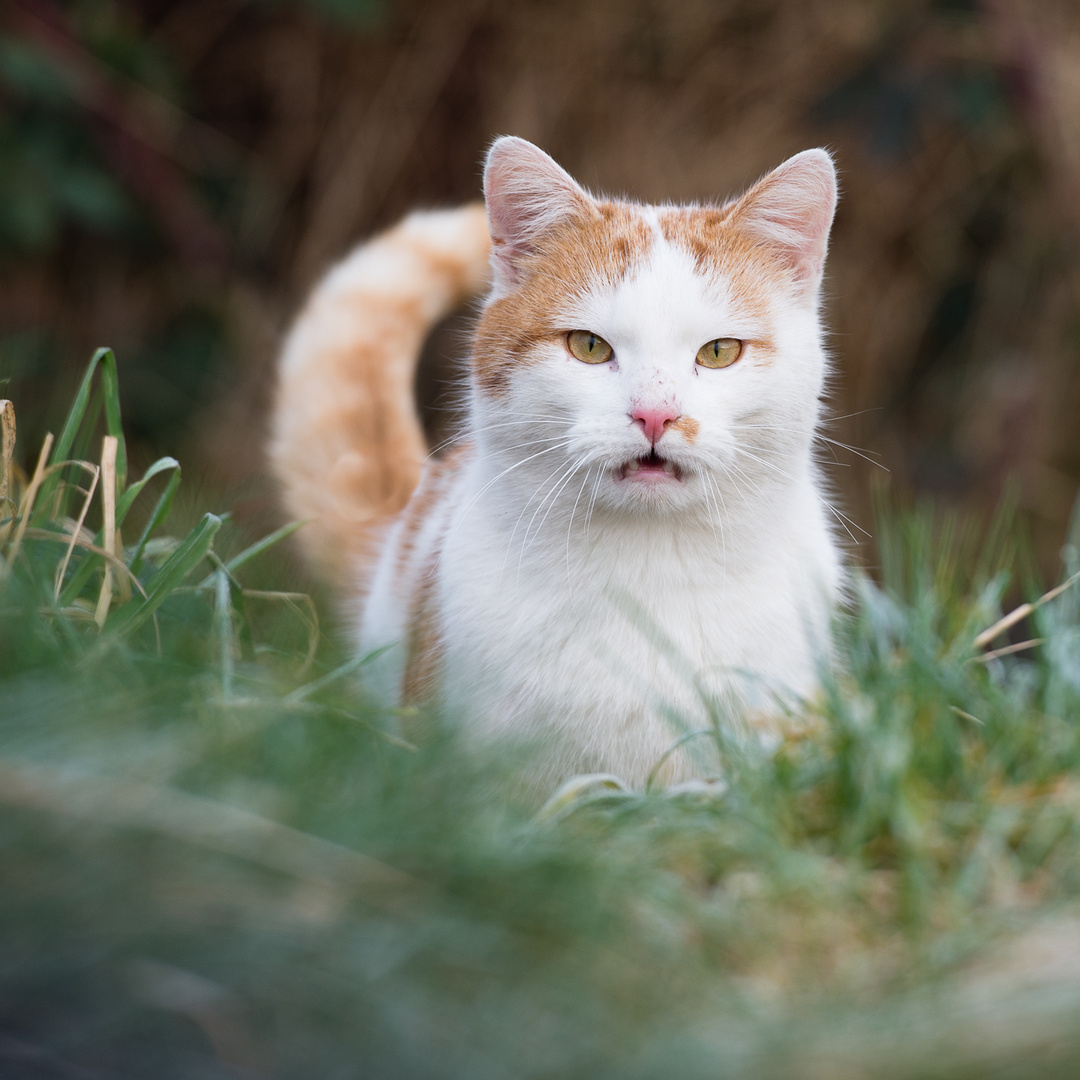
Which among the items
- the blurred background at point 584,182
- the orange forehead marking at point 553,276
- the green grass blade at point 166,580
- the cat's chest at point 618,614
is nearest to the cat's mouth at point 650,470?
the cat's chest at point 618,614

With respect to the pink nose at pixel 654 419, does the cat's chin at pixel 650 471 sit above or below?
below

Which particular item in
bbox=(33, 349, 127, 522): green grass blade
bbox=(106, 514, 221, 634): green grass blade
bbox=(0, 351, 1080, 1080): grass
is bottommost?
bbox=(0, 351, 1080, 1080): grass

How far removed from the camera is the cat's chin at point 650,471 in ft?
5.03

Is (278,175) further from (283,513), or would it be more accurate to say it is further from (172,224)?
(283,513)

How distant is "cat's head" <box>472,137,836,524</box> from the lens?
5.05ft

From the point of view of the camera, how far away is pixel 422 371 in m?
4.30

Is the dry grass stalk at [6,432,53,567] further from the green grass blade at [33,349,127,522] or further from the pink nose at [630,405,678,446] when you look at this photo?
the pink nose at [630,405,678,446]

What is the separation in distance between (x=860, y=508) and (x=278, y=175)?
2404 mm

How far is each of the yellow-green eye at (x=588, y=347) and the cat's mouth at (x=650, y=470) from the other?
0.18m

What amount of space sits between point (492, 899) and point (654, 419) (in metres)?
0.78

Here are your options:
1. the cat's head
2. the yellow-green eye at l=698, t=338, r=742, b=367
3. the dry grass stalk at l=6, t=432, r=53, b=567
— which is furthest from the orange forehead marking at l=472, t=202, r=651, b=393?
the dry grass stalk at l=6, t=432, r=53, b=567

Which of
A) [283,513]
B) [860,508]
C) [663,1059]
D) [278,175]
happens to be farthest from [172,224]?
[663,1059]

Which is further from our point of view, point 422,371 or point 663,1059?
point 422,371

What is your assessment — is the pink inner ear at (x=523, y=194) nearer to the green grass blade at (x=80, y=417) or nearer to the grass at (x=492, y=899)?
the green grass blade at (x=80, y=417)
